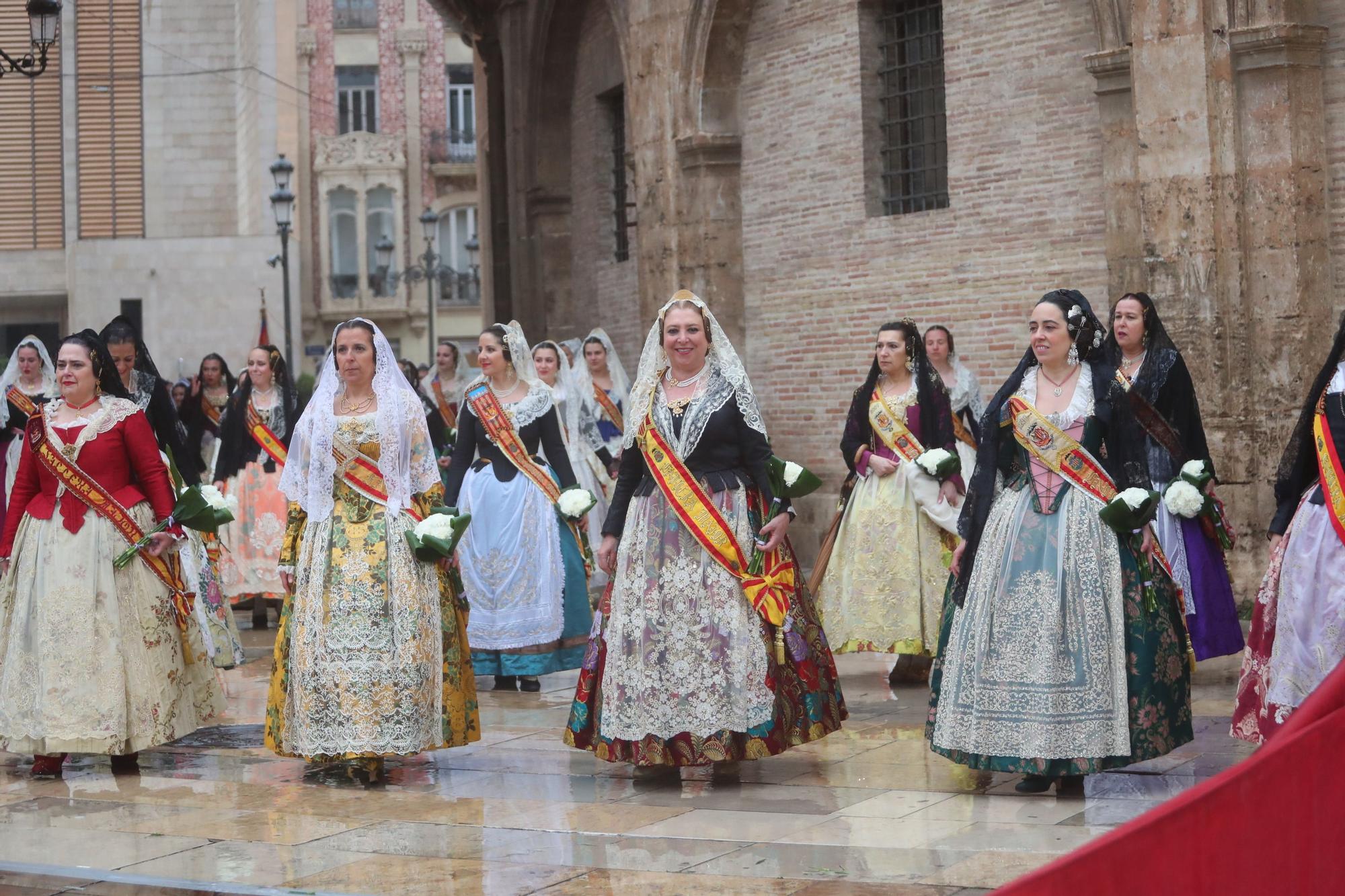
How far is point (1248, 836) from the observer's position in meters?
3.01

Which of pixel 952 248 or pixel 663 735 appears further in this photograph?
pixel 952 248

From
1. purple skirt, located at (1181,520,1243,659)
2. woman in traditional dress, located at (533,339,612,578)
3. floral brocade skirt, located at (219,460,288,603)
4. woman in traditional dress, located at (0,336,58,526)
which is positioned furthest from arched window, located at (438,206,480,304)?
purple skirt, located at (1181,520,1243,659)

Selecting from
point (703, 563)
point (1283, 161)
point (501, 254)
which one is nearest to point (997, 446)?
point (703, 563)

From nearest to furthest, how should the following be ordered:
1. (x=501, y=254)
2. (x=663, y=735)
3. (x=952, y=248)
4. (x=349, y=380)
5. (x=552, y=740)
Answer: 1. (x=663, y=735)
2. (x=349, y=380)
3. (x=552, y=740)
4. (x=952, y=248)
5. (x=501, y=254)

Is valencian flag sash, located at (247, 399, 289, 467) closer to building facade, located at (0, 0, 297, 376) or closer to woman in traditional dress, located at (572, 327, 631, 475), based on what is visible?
woman in traditional dress, located at (572, 327, 631, 475)

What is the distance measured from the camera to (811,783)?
6.91m

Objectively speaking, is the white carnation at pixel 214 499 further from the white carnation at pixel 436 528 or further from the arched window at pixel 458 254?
the arched window at pixel 458 254

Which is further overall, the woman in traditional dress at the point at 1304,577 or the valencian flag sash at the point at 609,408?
the valencian flag sash at the point at 609,408

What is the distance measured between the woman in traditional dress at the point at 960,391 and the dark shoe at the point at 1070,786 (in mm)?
3787

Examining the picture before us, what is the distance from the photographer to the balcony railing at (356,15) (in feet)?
155

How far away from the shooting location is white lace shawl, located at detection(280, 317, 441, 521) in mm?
7145

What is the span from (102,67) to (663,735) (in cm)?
3021

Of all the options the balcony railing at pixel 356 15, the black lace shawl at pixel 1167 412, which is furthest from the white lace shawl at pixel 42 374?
the balcony railing at pixel 356 15

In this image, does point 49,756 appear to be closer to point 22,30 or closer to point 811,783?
point 811,783
